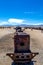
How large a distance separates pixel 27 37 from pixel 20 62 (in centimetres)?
151

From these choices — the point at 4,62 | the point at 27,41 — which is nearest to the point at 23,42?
the point at 27,41

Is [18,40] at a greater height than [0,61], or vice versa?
[18,40]

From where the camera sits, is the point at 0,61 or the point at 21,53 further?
the point at 0,61

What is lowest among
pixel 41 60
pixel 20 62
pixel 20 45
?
pixel 41 60

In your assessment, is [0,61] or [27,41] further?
[0,61]

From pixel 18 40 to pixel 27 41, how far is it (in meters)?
0.53

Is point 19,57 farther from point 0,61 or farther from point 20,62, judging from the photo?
point 0,61

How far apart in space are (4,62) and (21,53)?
8.57 meters

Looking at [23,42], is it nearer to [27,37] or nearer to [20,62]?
[27,37]

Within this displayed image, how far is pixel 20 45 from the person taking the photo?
12.0 meters

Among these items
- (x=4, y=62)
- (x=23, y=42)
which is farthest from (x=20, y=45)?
(x=4, y=62)

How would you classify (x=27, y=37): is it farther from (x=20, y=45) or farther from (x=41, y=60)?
(x=41, y=60)

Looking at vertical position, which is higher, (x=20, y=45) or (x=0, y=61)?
(x=20, y=45)

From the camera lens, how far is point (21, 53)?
452 inches
